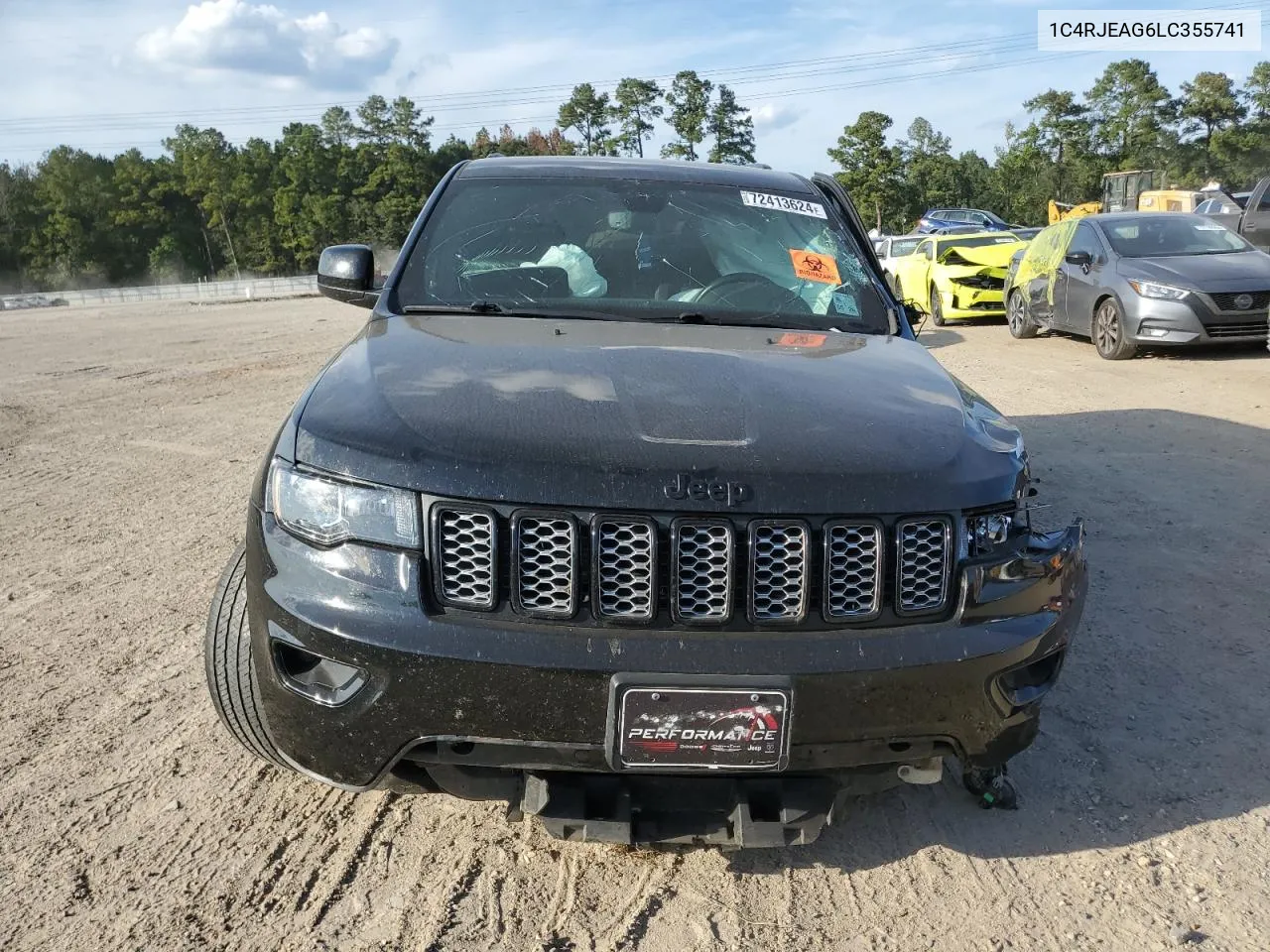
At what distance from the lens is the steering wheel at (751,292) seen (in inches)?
134

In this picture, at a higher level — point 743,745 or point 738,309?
point 738,309

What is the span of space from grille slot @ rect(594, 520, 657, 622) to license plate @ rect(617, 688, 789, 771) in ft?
0.53

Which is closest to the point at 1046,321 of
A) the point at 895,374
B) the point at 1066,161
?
the point at 895,374

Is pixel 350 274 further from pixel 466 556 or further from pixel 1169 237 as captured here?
pixel 1169 237

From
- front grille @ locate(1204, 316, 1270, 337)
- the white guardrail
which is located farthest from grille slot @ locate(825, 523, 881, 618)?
the white guardrail

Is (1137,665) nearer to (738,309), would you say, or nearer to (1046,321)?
(738,309)

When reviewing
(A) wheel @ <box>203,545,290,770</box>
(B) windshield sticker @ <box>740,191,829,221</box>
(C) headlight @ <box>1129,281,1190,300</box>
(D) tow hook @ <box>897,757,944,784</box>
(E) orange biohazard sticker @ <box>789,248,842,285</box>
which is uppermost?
(B) windshield sticker @ <box>740,191,829,221</box>

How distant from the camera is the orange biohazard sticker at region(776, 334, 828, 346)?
9.91 ft

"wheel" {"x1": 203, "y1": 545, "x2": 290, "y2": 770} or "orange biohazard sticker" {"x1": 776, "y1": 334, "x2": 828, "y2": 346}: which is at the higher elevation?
"orange biohazard sticker" {"x1": 776, "y1": 334, "x2": 828, "y2": 346}

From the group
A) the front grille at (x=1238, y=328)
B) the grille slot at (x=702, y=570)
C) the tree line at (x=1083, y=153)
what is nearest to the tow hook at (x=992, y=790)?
the grille slot at (x=702, y=570)

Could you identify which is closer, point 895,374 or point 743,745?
point 743,745

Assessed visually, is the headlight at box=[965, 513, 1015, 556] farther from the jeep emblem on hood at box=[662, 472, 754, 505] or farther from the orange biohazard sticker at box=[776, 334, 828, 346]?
the orange biohazard sticker at box=[776, 334, 828, 346]

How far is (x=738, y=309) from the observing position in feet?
11.0

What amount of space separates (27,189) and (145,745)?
9365 centimetres
